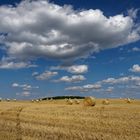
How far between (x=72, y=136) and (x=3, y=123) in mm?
7671

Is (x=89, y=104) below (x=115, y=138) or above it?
above

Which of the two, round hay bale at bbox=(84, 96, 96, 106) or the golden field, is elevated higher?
round hay bale at bbox=(84, 96, 96, 106)

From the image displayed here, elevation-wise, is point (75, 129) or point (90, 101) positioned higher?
point (90, 101)

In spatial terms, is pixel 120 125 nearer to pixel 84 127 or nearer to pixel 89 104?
pixel 84 127

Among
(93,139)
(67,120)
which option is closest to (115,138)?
(93,139)

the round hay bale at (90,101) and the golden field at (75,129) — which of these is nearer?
the golden field at (75,129)

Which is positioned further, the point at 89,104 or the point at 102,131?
the point at 89,104

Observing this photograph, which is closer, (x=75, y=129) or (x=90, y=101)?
(x=75, y=129)

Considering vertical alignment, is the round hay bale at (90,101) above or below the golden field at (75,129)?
above

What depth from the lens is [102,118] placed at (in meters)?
21.6

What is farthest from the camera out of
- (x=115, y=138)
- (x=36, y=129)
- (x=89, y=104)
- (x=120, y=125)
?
(x=89, y=104)

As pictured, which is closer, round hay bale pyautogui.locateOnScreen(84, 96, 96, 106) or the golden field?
the golden field

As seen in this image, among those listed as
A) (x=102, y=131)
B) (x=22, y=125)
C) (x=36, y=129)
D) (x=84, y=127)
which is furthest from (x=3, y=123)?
(x=102, y=131)

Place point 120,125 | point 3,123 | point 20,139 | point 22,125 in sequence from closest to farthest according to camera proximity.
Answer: point 20,139 → point 120,125 → point 22,125 → point 3,123
